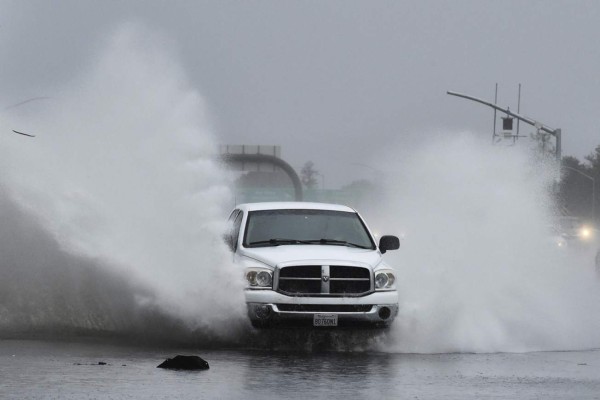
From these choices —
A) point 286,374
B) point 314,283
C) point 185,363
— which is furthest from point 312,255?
point 286,374

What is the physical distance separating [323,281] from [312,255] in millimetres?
451

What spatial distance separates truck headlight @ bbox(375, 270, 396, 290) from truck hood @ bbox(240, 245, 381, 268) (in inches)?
5.1

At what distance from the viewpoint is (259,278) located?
52.6 ft

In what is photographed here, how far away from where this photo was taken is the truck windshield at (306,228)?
17.3m

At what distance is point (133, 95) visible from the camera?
77.7ft

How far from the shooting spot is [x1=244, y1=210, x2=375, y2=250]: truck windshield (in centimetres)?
1733

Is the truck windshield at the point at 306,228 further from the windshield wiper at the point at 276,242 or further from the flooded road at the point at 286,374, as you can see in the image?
the flooded road at the point at 286,374

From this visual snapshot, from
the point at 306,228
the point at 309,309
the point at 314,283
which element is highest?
the point at 306,228

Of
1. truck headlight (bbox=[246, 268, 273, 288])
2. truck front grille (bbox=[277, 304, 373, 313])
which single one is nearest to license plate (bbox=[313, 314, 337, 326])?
truck front grille (bbox=[277, 304, 373, 313])

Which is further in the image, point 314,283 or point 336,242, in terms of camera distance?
point 336,242

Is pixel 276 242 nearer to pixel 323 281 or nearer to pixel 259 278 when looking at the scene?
pixel 259 278

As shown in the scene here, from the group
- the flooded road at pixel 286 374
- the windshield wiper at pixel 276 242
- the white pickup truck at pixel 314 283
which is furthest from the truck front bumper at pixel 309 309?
the windshield wiper at pixel 276 242

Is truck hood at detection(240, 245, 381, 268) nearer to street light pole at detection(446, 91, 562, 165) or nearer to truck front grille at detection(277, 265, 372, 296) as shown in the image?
truck front grille at detection(277, 265, 372, 296)

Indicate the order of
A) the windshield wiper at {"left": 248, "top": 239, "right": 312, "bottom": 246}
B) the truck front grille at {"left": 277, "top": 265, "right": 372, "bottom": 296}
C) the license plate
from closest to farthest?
1. the license plate
2. the truck front grille at {"left": 277, "top": 265, "right": 372, "bottom": 296}
3. the windshield wiper at {"left": 248, "top": 239, "right": 312, "bottom": 246}
